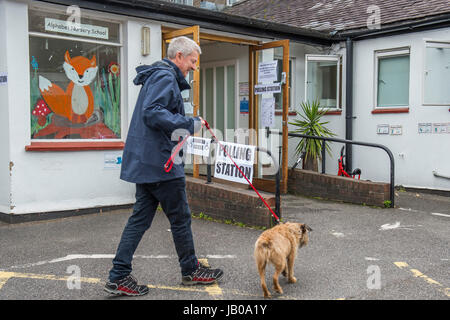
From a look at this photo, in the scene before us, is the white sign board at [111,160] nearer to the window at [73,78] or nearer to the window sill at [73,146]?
the window sill at [73,146]

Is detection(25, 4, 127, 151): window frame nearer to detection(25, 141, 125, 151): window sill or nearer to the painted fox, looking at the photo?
detection(25, 141, 125, 151): window sill

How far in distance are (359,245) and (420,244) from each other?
769mm

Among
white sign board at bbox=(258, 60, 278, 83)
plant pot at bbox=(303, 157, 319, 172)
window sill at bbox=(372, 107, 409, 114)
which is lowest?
plant pot at bbox=(303, 157, 319, 172)

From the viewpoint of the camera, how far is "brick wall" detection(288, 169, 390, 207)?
841 centimetres

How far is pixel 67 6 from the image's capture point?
7535 millimetres

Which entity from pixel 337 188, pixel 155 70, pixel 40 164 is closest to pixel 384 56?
pixel 337 188

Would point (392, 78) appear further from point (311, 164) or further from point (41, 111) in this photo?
point (41, 111)

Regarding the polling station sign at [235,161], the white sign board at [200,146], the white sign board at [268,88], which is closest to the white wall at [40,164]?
the white sign board at [200,146]

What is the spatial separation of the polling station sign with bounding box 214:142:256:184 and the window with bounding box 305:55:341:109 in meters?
5.01

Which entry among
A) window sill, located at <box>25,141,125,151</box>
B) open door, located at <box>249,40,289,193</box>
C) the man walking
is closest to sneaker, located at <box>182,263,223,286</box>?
the man walking

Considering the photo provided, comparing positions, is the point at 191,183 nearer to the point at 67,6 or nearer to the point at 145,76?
the point at 67,6

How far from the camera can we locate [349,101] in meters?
11.2
